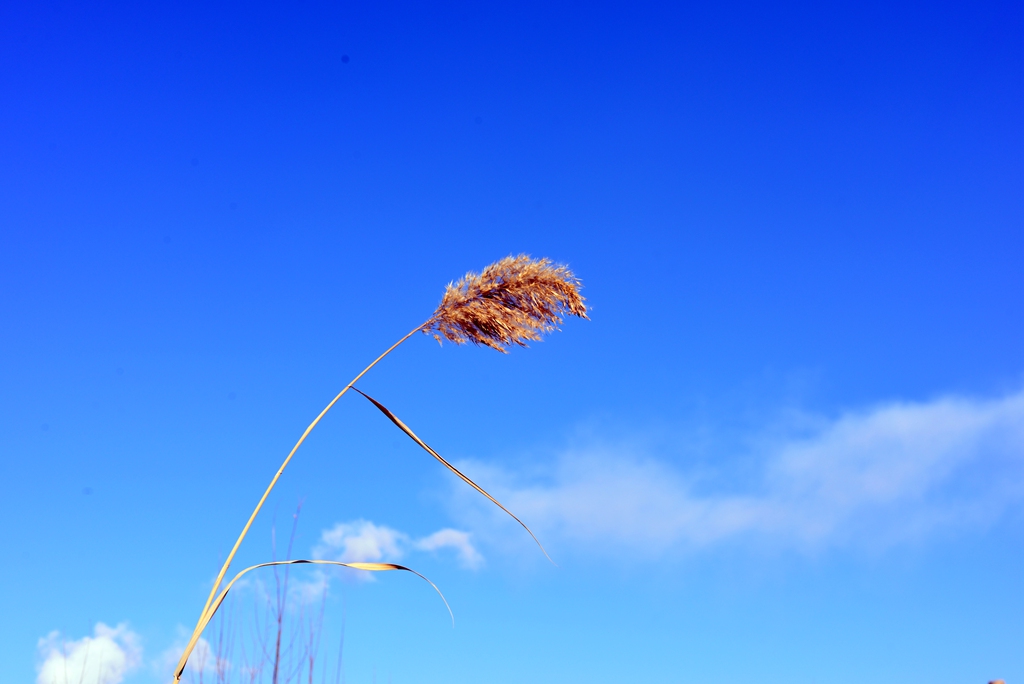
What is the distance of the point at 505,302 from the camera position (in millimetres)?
3191

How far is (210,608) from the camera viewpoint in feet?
8.13

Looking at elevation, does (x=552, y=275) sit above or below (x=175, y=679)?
above

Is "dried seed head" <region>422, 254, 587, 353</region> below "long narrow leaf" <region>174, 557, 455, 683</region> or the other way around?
the other way around

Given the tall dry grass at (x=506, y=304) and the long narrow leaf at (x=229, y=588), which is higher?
the tall dry grass at (x=506, y=304)

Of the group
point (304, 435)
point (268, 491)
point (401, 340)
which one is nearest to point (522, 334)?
point (401, 340)

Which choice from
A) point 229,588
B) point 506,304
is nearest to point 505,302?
point 506,304

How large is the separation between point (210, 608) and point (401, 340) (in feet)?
4.00

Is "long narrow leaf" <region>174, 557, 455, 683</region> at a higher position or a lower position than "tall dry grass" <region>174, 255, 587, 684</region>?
lower

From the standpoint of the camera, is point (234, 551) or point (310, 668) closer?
point (234, 551)

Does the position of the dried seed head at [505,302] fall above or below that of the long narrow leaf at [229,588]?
above

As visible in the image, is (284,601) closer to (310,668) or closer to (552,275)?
(310,668)

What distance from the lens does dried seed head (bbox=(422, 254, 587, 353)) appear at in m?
3.15

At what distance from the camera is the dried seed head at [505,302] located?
3.15m

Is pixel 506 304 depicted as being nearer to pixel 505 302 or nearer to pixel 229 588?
pixel 505 302
